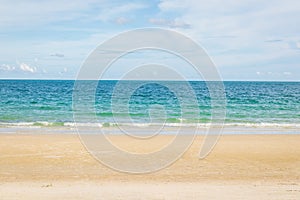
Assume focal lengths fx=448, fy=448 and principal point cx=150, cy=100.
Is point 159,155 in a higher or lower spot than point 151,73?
lower

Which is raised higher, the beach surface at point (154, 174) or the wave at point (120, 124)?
the beach surface at point (154, 174)

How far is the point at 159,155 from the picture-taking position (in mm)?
14586

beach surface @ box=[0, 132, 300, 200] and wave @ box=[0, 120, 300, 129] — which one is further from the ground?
beach surface @ box=[0, 132, 300, 200]

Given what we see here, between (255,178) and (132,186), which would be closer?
(132,186)

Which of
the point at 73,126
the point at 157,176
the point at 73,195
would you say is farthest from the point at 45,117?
the point at 73,195

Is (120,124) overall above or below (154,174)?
below

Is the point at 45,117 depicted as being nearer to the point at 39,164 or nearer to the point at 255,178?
the point at 39,164

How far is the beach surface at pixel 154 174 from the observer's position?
912 centimetres

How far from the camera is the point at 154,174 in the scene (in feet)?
37.9

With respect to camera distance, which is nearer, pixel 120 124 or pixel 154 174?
pixel 154 174

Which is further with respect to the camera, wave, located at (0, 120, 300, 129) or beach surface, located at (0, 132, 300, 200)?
wave, located at (0, 120, 300, 129)

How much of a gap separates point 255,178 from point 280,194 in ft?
6.61

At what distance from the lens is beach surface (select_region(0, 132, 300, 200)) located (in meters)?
9.12

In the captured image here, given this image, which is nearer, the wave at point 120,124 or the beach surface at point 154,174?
the beach surface at point 154,174
